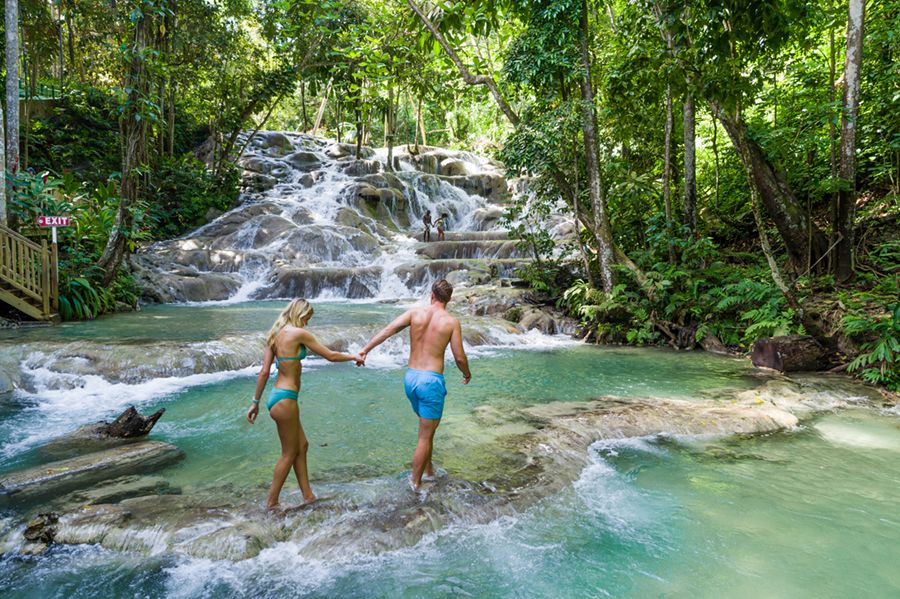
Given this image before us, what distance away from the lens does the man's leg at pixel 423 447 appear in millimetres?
4172

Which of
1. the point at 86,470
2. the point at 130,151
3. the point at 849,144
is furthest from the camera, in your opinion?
the point at 130,151

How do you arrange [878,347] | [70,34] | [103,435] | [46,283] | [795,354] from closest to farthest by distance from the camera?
[103,435] < [878,347] < [795,354] < [46,283] < [70,34]

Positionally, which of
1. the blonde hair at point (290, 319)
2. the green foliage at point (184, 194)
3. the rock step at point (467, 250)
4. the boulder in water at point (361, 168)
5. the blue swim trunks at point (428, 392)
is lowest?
the blue swim trunks at point (428, 392)

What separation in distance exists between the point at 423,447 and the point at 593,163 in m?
9.44

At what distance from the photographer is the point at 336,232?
858 inches

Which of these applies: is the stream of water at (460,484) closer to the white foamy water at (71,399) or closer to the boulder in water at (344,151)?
the white foamy water at (71,399)

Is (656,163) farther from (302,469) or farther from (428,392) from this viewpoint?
(302,469)

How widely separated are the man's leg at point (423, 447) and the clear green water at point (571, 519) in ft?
1.42

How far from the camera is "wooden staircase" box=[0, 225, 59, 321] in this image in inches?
412

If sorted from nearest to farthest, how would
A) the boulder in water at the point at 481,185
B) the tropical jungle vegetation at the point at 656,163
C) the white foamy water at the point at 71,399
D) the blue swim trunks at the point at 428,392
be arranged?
the blue swim trunks at the point at 428,392
the white foamy water at the point at 71,399
the tropical jungle vegetation at the point at 656,163
the boulder in water at the point at 481,185

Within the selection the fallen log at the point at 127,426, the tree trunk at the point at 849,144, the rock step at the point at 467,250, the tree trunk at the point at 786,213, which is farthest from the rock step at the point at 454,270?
the fallen log at the point at 127,426

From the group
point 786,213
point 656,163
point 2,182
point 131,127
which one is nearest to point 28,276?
point 2,182

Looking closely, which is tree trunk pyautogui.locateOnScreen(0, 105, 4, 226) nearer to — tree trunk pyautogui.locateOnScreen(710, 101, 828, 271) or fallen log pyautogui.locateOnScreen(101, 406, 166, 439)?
fallen log pyautogui.locateOnScreen(101, 406, 166, 439)

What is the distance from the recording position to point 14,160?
1264cm
